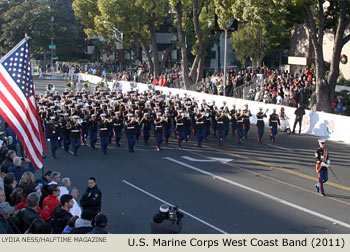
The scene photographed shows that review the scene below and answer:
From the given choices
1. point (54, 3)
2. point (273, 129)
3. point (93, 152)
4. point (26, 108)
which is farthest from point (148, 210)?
point (54, 3)

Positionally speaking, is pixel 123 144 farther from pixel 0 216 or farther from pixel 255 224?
pixel 0 216

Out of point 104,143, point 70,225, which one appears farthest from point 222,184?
point 70,225

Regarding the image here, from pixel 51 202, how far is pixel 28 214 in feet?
3.78

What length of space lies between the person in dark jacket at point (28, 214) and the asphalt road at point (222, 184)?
3389 millimetres

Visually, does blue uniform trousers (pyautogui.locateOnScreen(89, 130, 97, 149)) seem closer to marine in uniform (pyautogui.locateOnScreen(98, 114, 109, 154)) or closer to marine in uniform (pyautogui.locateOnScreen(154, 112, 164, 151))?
marine in uniform (pyautogui.locateOnScreen(98, 114, 109, 154))

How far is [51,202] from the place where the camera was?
8.31 meters

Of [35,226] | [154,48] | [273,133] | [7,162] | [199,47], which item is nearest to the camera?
[35,226]

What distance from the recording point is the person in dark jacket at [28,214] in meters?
7.09

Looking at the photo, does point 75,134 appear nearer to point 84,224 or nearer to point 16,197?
point 16,197

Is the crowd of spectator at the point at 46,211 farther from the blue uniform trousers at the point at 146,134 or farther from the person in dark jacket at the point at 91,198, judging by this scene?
the blue uniform trousers at the point at 146,134

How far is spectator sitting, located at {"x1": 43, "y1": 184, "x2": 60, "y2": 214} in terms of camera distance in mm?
8250

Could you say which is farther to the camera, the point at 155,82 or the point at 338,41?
the point at 155,82

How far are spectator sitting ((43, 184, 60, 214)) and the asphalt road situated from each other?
240cm

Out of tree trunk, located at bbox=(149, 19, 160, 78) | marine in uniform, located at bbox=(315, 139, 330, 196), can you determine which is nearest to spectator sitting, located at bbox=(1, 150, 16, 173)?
marine in uniform, located at bbox=(315, 139, 330, 196)
